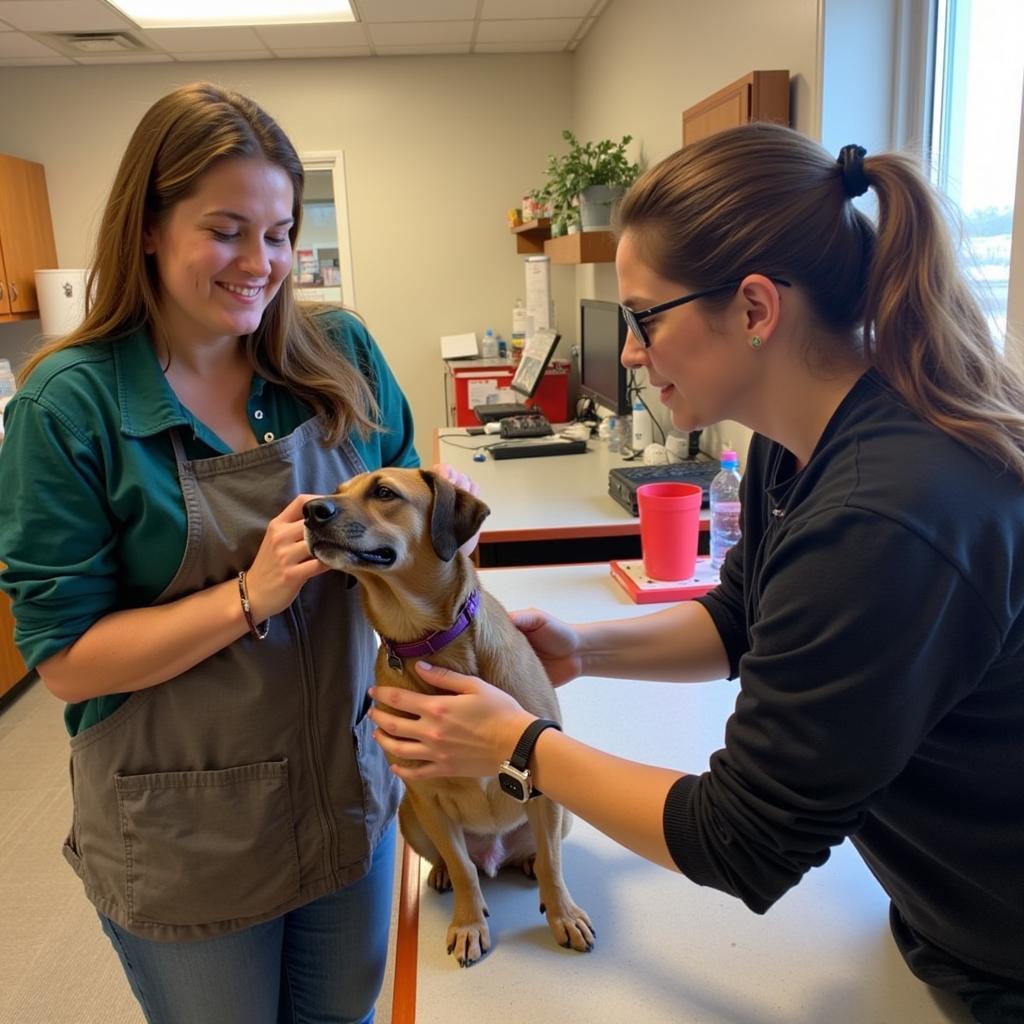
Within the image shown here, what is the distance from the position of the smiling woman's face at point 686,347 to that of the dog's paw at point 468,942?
62cm

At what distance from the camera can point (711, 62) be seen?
2.75m

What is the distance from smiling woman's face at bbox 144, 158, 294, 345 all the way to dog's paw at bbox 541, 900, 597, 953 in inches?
31.5

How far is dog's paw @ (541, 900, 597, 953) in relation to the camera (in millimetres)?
1002

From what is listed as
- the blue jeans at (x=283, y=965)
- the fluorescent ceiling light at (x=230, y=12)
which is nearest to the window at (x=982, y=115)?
the blue jeans at (x=283, y=965)

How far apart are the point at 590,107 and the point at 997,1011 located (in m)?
4.60

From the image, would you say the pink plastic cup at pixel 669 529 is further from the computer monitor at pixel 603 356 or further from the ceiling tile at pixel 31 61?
the ceiling tile at pixel 31 61

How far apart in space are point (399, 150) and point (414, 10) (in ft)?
3.60

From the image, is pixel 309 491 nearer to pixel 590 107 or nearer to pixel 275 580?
pixel 275 580

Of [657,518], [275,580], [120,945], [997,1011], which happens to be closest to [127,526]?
[275,580]

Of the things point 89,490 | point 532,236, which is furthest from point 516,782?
point 532,236

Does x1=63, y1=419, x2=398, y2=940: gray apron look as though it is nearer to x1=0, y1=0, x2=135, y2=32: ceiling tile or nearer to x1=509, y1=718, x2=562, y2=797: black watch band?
x1=509, y1=718, x2=562, y2=797: black watch band

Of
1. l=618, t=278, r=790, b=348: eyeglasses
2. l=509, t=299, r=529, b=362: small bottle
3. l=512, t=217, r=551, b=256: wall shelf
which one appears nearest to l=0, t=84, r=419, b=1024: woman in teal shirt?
l=618, t=278, r=790, b=348: eyeglasses

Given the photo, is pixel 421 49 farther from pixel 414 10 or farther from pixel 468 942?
pixel 468 942

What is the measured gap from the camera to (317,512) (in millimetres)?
1046
